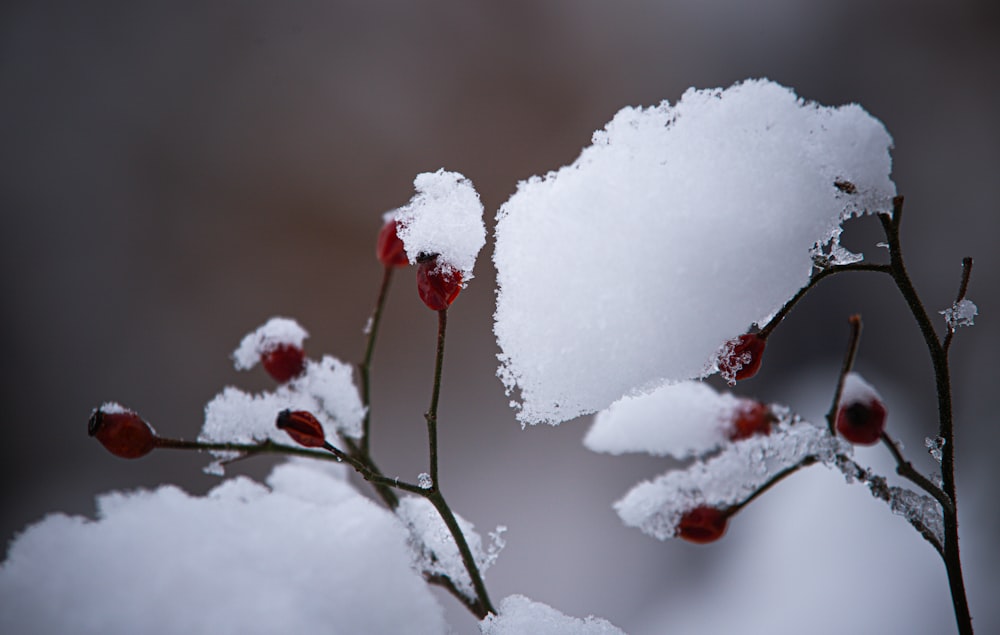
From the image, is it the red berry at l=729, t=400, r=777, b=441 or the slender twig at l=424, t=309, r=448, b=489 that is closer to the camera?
the slender twig at l=424, t=309, r=448, b=489

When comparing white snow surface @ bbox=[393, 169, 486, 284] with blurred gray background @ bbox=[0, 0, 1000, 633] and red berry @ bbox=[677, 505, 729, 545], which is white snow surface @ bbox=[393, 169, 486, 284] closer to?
red berry @ bbox=[677, 505, 729, 545]

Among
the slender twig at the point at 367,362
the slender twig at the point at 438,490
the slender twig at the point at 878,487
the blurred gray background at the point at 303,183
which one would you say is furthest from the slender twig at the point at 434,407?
the blurred gray background at the point at 303,183

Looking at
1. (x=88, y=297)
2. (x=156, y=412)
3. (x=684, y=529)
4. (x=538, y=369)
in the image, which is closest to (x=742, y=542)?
(x=684, y=529)

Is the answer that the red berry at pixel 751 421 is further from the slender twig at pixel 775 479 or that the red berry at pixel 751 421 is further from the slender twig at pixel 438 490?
the slender twig at pixel 438 490

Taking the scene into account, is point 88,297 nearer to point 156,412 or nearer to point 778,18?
point 156,412

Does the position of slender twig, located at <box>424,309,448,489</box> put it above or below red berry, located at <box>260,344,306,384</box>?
below

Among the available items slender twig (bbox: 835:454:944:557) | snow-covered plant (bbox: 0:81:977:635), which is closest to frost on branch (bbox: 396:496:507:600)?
snow-covered plant (bbox: 0:81:977:635)
